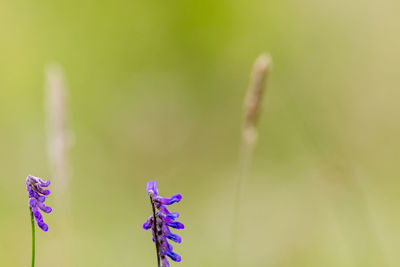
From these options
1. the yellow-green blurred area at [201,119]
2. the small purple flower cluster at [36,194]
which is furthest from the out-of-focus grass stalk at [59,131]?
the yellow-green blurred area at [201,119]

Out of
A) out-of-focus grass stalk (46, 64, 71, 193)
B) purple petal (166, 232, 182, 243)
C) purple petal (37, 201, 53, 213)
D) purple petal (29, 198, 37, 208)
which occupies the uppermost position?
out-of-focus grass stalk (46, 64, 71, 193)

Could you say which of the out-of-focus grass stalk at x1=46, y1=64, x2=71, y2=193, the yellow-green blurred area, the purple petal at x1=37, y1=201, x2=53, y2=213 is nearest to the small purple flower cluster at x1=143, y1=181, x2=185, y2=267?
the purple petal at x1=37, y1=201, x2=53, y2=213

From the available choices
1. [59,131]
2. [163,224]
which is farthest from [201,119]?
[163,224]

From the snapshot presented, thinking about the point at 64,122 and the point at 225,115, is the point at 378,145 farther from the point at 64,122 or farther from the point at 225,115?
the point at 64,122

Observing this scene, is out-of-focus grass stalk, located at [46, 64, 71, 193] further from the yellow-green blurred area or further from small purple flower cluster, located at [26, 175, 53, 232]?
the yellow-green blurred area

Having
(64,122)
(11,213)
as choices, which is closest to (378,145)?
(11,213)

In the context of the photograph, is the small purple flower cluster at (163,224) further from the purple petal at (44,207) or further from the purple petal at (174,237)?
the purple petal at (44,207)

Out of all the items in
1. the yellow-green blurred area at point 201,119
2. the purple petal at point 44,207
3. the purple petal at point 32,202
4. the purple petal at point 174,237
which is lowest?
the purple petal at point 174,237

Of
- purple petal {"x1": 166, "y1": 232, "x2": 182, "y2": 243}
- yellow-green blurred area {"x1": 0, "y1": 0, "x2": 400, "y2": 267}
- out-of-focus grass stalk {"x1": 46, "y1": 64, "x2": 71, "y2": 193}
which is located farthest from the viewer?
yellow-green blurred area {"x1": 0, "y1": 0, "x2": 400, "y2": 267}
